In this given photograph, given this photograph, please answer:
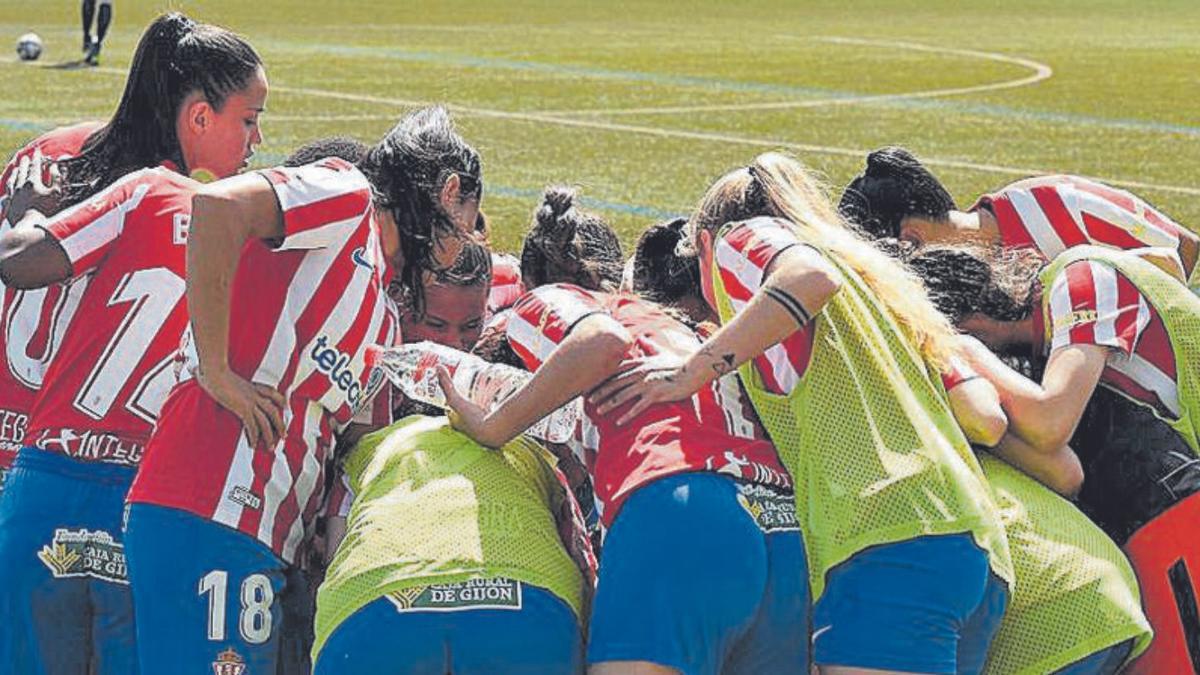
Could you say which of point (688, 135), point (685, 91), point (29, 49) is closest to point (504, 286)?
point (688, 135)

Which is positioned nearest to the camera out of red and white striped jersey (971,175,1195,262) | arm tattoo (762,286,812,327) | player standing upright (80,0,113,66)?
arm tattoo (762,286,812,327)

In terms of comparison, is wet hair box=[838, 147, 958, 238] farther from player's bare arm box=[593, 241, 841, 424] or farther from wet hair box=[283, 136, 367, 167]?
player's bare arm box=[593, 241, 841, 424]

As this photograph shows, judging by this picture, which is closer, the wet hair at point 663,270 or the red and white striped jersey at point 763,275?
the red and white striped jersey at point 763,275

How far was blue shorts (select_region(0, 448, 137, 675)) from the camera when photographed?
4.02 metres

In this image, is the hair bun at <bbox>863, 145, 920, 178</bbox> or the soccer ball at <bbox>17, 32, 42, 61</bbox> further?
the soccer ball at <bbox>17, 32, 42, 61</bbox>

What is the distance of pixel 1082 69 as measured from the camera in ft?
81.3

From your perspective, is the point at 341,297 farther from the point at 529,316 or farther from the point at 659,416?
the point at 659,416

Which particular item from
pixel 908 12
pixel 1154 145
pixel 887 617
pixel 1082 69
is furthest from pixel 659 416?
pixel 908 12

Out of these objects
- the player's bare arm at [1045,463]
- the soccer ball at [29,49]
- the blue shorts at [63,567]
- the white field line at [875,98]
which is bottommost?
the soccer ball at [29,49]

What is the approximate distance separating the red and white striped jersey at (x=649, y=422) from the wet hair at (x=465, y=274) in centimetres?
56

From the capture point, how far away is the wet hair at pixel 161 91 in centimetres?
416

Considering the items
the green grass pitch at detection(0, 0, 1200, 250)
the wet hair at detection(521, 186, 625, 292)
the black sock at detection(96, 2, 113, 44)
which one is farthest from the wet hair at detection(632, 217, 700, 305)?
the black sock at detection(96, 2, 113, 44)

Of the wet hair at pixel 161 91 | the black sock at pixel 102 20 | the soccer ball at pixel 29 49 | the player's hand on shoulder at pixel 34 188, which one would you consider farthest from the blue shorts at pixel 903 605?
the soccer ball at pixel 29 49

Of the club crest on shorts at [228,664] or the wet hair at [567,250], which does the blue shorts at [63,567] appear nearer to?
the club crest on shorts at [228,664]
